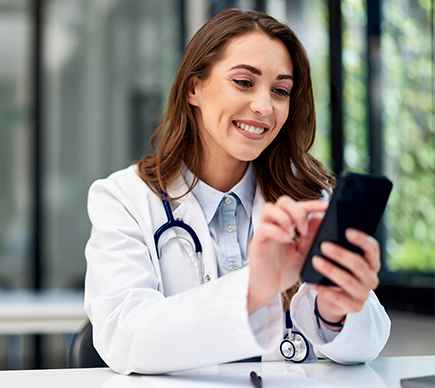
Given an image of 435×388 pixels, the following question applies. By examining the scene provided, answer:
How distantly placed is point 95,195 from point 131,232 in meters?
0.17

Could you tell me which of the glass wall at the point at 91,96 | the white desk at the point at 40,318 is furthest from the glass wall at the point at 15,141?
the white desk at the point at 40,318

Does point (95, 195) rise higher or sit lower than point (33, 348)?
higher

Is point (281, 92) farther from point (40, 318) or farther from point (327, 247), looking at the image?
point (40, 318)

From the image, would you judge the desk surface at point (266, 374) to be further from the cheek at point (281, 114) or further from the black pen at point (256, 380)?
the cheek at point (281, 114)

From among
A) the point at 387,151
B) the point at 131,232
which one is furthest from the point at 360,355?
the point at 387,151

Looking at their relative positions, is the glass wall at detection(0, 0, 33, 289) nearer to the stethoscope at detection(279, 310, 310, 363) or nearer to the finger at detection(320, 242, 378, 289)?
the stethoscope at detection(279, 310, 310, 363)

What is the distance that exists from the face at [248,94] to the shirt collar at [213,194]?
0.40 ft

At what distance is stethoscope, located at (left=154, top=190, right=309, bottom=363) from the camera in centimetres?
107

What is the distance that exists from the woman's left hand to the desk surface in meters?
0.16

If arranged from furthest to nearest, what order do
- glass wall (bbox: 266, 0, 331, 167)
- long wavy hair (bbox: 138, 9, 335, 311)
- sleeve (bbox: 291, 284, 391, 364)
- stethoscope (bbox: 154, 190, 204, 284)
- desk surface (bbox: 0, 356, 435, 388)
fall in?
glass wall (bbox: 266, 0, 331, 167) → long wavy hair (bbox: 138, 9, 335, 311) → stethoscope (bbox: 154, 190, 204, 284) → sleeve (bbox: 291, 284, 391, 364) → desk surface (bbox: 0, 356, 435, 388)

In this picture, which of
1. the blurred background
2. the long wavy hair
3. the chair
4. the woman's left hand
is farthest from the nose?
the blurred background

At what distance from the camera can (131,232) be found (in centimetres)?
115

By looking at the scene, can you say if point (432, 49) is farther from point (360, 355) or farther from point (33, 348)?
point (33, 348)

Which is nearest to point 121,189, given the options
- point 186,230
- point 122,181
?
point 122,181
